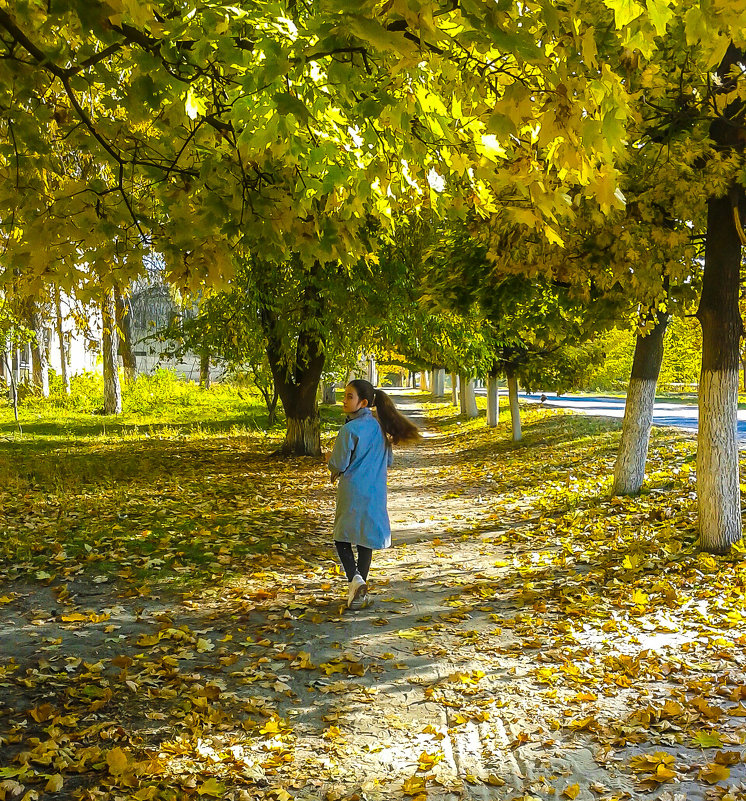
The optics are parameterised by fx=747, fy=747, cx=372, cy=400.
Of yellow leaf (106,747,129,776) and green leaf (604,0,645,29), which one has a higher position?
green leaf (604,0,645,29)

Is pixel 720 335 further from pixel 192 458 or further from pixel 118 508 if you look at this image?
pixel 192 458

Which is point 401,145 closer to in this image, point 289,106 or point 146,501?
point 289,106

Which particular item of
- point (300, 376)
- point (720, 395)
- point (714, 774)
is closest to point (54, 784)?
point (714, 774)

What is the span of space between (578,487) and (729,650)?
686 centimetres

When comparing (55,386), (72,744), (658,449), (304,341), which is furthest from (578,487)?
(55,386)

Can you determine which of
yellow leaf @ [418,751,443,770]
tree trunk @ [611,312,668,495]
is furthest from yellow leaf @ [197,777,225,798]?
tree trunk @ [611,312,668,495]

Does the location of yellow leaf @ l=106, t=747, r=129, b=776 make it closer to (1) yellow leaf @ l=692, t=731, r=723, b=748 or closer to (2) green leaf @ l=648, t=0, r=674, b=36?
(1) yellow leaf @ l=692, t=731, r=723, b=748

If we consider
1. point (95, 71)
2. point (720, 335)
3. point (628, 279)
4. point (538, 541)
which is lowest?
point (538, 541)

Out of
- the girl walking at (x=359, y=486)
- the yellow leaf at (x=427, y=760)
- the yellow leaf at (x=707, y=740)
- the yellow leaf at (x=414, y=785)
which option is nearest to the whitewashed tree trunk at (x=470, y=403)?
the girl walking at (x=359, y=486)

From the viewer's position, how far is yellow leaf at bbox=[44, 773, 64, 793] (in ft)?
10.7

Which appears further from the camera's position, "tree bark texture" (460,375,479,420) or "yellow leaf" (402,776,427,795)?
"tree bark texture" (460,375,479,420)

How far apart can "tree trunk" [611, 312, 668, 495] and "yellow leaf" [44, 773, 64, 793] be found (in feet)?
27.6

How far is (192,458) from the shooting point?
51.1 ft

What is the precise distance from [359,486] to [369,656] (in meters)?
1.44
